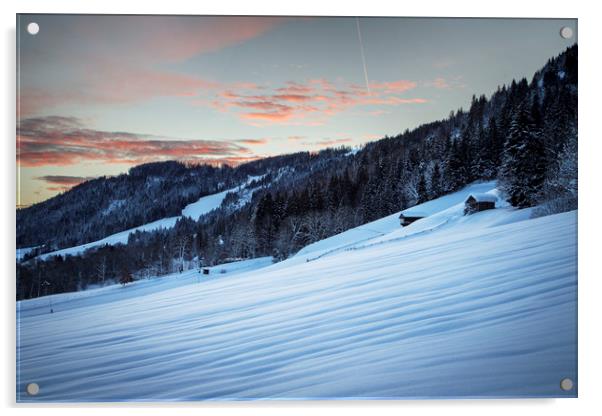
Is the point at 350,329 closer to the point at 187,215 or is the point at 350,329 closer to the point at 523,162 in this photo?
the point at 187,215

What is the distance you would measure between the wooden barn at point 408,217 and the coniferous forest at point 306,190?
3.5 inches

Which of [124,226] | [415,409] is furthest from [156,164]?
[415,409]

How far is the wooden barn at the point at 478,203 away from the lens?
341cm

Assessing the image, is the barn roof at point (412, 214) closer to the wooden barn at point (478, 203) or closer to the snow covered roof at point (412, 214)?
the snow covered roof at point (412, 214)

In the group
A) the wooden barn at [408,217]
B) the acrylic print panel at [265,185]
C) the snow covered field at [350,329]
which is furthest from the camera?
the wooden barn at [408,217]

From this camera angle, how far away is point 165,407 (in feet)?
9.96

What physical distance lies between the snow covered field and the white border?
15 cm

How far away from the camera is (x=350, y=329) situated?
283 cm

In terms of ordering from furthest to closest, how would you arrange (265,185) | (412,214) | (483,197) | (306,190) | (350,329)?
(306,190) < (265,185) < (412,214) < (483,197) < (350,329)

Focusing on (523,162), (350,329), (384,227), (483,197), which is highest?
(523,162)
